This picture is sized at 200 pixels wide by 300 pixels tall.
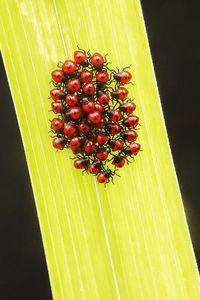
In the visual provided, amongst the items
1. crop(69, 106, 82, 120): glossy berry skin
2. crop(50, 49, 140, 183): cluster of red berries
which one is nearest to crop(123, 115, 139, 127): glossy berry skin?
crop(50, 49, 140, 183): cluster of red berries

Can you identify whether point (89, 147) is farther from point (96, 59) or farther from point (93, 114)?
point (96, 59)

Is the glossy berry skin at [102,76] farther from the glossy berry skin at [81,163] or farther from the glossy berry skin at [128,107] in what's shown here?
the glossy berry skin at [81,163]

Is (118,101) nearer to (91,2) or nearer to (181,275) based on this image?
(91,2)

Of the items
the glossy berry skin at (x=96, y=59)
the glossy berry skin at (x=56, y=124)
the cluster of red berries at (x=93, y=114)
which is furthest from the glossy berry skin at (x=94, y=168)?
the glossy berry skin at (x=96, y=59)

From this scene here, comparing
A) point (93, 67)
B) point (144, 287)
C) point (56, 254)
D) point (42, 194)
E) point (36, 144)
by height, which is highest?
point (93, 67)

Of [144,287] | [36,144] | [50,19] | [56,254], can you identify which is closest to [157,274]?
[144,287]
